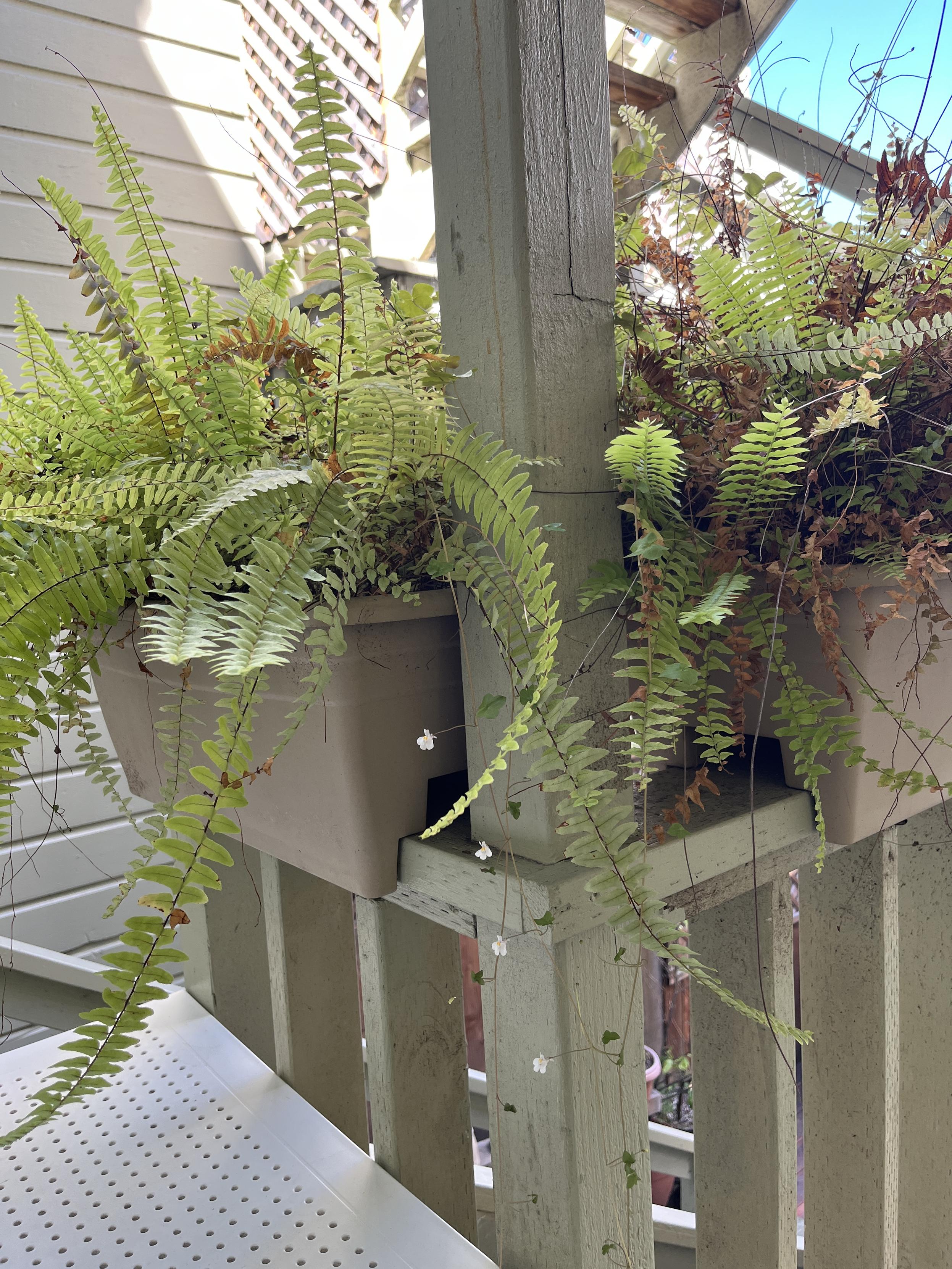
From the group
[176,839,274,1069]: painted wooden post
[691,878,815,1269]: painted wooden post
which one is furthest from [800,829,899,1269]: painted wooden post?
[176,839,274,1069]: painted wooden post

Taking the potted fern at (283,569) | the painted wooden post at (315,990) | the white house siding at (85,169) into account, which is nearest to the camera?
the potted fern at (283,569)

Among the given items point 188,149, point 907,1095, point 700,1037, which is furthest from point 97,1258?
point 188,149

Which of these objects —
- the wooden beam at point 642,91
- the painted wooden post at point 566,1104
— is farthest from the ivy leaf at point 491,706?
the wooden beam at point 642,91

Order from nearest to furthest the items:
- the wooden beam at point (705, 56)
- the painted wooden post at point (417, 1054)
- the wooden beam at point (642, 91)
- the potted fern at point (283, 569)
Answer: the potted fern at point (283, 569) < the painted wooden post at point (417, 1054) < the wooden beam at point (705, 56) < the wooden beam at point (642, 91)

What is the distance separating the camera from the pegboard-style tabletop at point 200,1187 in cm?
60

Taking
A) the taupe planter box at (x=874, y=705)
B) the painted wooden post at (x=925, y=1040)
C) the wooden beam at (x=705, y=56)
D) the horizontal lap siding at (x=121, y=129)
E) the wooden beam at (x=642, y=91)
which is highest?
the horizontal lap siding at (x=121, y=129)

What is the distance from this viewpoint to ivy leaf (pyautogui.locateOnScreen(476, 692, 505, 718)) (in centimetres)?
47

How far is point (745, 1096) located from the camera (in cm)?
74

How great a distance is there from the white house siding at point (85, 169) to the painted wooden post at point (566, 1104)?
1.64 meters

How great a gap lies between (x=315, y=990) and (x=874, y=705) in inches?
23.6

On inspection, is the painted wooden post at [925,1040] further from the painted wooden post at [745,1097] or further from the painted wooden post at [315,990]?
the painted wooden post at [315,990]

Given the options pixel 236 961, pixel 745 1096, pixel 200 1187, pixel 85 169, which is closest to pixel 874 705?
pixel 745 1096

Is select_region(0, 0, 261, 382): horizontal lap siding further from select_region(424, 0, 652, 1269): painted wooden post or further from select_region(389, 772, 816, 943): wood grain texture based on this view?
select_region(389, 772, 816, 943): wood grain texture

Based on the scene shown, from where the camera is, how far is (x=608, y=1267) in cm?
50
